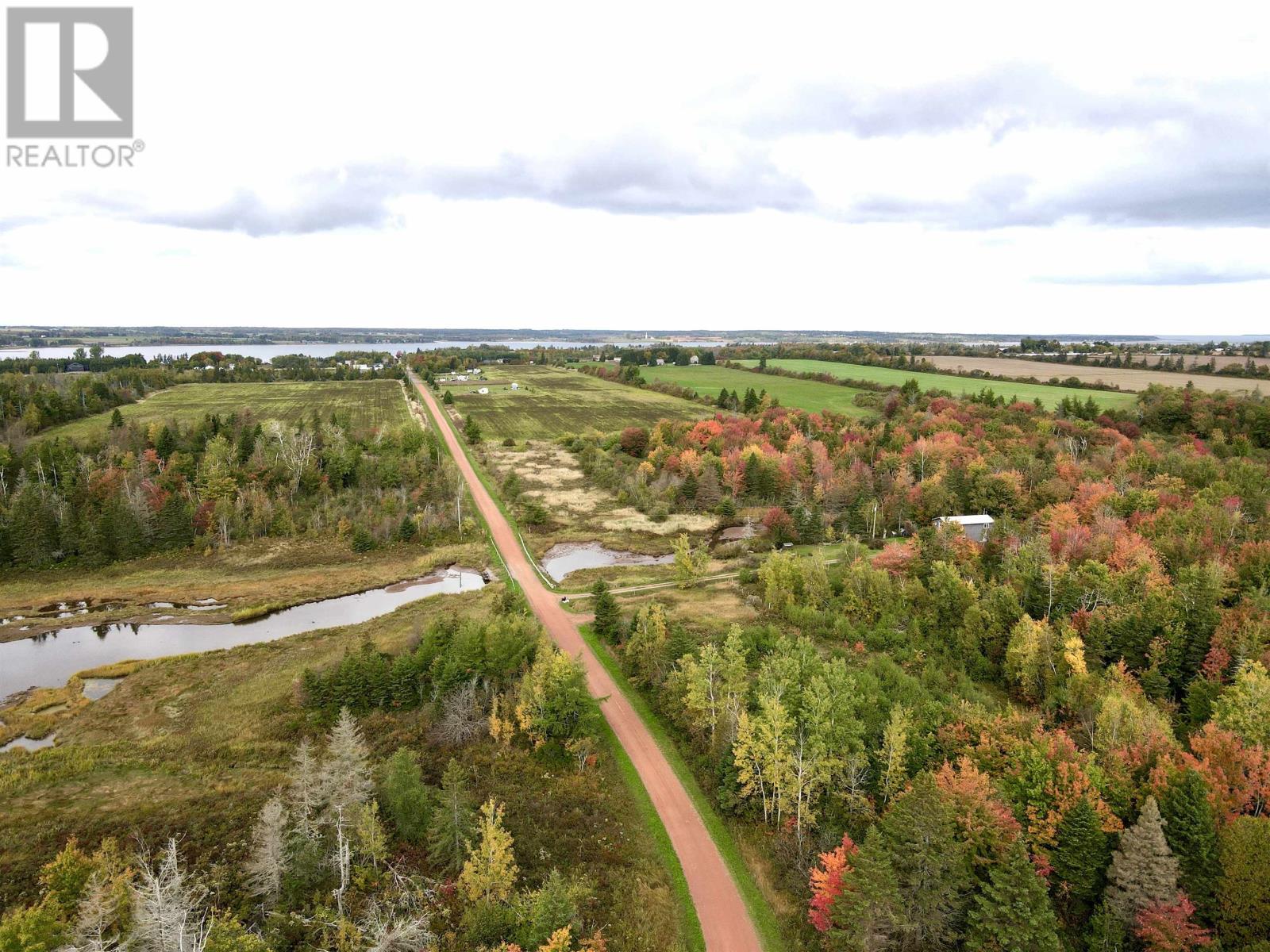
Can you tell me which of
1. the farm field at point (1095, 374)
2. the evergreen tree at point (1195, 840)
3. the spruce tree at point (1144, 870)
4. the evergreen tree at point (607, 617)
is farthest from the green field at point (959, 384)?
the spruce tree at point (1144, 870)

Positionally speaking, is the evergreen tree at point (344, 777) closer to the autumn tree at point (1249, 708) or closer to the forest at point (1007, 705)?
the forest at point (1007, 705)

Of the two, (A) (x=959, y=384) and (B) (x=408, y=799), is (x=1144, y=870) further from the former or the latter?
(A) (x=959, y=384)

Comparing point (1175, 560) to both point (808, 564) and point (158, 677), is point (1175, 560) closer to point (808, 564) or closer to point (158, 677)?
point (808, 564)

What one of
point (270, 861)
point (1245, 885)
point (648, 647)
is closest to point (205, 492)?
point (648, 647)

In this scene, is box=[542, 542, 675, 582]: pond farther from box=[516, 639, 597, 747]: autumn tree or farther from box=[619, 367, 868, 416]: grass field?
box=[619, 367, 868, 416]: grass field

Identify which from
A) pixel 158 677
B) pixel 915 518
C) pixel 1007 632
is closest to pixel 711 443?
pixel 915 518

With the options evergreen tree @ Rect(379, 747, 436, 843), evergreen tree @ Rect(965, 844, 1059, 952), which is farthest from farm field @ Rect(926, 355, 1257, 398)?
evergreen tree @ Rect(379, 747, 436, 843)
